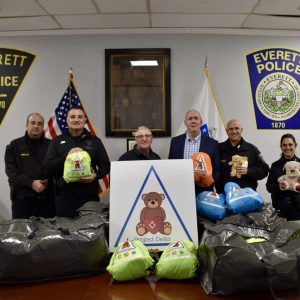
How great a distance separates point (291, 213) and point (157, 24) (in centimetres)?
239

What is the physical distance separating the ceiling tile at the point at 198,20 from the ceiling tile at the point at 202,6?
123 millimetres

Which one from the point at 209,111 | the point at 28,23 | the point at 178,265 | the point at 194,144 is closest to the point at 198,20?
the point at 209,111

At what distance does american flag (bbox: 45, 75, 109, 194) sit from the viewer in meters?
3.76

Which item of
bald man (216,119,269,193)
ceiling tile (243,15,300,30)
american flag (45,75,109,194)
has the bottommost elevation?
bald man (216,119,269,193)

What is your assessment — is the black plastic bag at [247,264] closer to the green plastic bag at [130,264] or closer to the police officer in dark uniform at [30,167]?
the green plastic bag at [130,264]

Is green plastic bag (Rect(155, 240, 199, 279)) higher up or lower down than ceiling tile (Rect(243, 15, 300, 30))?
lower down

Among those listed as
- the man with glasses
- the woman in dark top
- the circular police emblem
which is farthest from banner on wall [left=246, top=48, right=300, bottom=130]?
the man with glasses

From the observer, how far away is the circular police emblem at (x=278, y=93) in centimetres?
399

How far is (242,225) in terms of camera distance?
5.19 feet

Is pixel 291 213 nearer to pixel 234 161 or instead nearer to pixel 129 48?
pixel 234 161

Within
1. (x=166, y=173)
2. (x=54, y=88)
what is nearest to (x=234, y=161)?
(x=166, y=173)

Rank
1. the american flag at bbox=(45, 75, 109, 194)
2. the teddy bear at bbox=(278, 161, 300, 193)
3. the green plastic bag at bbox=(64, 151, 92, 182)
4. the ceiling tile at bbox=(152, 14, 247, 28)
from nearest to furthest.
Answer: the green plastic bag at bbox=(64, 151, 92, 182)
the teddy bear at bbox=(278, 161, 300, 193)
the ceiling tile at bbox=(152, 14, 247, 28)
the american flag at bbox=(45, 75, 109, 194)

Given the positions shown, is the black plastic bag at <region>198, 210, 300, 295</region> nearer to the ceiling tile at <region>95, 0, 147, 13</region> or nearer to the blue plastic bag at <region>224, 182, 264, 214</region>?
the blue plastic bag at <region>224, 182, 264, 214</region>

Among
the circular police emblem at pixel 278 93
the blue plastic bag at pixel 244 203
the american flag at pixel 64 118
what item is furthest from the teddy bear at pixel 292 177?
the american flag at pixel 64 118
